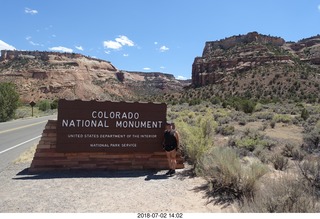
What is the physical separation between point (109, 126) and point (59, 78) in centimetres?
12012

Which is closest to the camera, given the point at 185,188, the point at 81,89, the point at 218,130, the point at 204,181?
the point at 185,188

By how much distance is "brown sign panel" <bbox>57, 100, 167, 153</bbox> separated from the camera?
973 centimetres

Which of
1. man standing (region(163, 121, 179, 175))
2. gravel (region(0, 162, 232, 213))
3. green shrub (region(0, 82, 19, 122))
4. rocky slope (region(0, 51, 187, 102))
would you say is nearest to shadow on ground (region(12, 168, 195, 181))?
gravel (region(0, 162, 232, 213))

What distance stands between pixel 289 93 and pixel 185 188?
6464 cm

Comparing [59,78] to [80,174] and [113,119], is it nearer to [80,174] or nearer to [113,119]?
[113,119]

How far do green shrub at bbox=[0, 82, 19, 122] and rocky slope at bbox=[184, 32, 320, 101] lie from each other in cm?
4356

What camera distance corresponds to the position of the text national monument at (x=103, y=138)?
31.6 ft

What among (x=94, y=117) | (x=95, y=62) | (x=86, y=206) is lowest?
(x=86, y=206)

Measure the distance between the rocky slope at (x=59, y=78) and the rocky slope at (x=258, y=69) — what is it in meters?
29.1

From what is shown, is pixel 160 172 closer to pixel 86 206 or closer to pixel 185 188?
pixel 185 188

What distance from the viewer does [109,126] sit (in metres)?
10.0

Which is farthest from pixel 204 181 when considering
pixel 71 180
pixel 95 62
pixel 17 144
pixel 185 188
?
pixel 95 62

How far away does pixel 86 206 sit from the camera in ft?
21.6

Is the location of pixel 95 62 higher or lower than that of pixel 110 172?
higher
